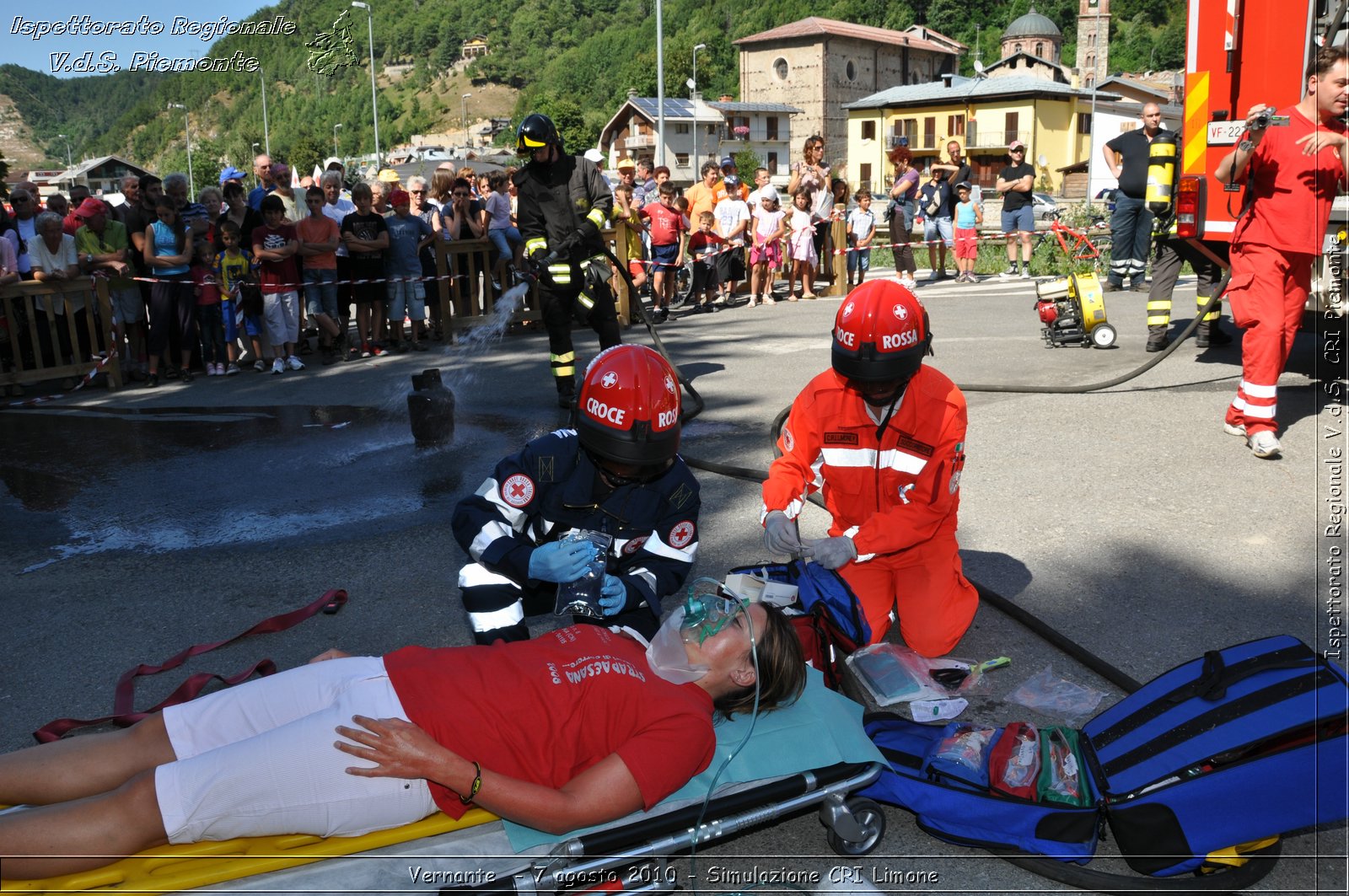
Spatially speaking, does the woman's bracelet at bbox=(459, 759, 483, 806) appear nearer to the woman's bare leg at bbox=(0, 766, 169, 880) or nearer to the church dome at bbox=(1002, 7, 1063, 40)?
the woman's bare leg at bbox=(0, 766, 169, 880)

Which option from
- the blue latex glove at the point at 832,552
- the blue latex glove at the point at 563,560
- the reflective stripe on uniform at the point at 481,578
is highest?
the blue latex glove at the point at 563,560

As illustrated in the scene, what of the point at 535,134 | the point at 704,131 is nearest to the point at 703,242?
the point at 535,134

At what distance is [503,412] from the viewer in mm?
8883

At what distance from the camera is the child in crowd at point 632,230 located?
46.3ft

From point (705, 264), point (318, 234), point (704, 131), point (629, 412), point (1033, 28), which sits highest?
point (1033, 28)

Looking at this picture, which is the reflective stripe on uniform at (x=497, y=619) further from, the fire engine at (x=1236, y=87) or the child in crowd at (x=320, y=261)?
the child in crowd at (x=320, y=261)

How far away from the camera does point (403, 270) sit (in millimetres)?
12227

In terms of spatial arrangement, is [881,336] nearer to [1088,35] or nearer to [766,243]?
[766,243]

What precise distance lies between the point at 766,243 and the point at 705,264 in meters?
0.96

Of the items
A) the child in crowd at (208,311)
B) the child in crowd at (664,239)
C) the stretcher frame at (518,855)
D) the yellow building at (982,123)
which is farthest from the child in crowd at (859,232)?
the yellow building at (982,123)

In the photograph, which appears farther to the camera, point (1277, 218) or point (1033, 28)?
point (1033, 28)

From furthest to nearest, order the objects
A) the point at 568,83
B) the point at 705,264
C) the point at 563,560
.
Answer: the point at 568,83 < the point at 705,264 < the point at 563,560

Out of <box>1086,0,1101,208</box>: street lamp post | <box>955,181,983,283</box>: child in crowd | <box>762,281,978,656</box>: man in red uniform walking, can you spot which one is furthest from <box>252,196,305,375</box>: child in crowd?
<box>1086,0,1101,208</box>: street lamp post

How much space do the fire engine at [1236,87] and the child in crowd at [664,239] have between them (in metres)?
7.55
